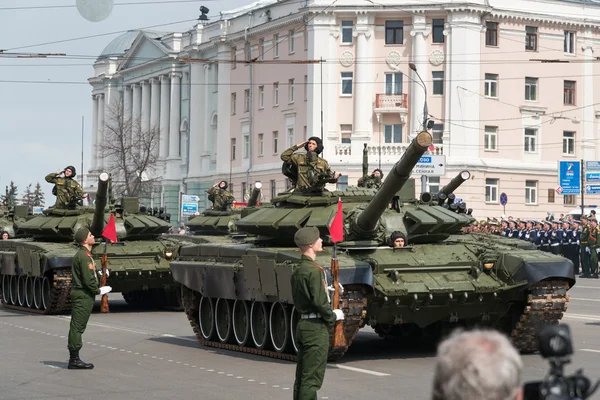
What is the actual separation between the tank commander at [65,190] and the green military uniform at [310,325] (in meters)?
15.4

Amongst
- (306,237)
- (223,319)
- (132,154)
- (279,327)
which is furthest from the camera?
(132,154)

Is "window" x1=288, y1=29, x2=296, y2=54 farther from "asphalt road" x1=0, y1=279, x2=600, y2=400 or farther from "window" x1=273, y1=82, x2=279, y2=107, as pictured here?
"asphalt road" x1=0, y1=279, x2=600, y2=400

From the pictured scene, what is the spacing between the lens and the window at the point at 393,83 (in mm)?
59031

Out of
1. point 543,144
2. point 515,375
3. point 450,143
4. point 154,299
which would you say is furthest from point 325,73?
point 515,375

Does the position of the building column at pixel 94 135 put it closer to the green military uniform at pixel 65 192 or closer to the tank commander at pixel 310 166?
the green military uniform at pixel 65 192

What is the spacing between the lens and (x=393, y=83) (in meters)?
59.2

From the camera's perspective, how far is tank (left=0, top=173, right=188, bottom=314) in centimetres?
2223

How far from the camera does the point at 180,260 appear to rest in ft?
59.1

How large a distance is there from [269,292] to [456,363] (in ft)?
36.2

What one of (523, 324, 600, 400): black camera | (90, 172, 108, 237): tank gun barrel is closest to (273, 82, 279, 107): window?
(90, 172, 108, 237): tank gun barrel

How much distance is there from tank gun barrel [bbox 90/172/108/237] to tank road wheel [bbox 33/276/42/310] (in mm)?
1577

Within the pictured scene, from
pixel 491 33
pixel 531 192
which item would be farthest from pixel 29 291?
pixel 531 192

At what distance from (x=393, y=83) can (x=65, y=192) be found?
118 feet

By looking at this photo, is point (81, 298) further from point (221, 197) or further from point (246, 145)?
point (246, 145)
